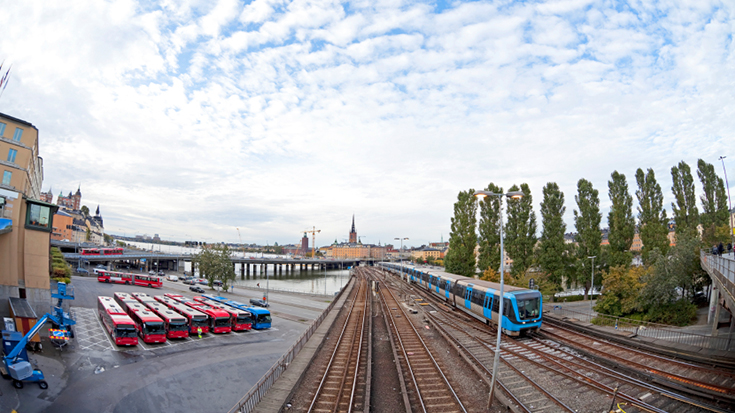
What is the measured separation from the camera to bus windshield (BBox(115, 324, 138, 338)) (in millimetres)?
24766

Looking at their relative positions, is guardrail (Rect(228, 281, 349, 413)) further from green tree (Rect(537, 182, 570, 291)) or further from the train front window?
green tree (Rect(537, 182, 570, 291))

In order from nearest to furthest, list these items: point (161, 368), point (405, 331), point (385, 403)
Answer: point (385, 403) < point (161, 368) < point (405, 331)

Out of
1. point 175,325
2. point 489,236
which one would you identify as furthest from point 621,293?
point 175,325

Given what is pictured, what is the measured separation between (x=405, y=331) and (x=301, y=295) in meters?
39.2

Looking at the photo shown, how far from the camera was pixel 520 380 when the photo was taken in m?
15.4

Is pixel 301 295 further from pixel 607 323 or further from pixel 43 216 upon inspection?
pixel 607 323

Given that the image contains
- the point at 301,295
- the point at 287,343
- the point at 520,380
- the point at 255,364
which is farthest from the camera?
the point at 301,295

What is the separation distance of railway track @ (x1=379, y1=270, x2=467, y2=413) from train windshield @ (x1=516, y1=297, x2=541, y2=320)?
6987mm

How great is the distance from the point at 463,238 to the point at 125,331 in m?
44.2

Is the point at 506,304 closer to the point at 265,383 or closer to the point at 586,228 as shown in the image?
the point at 265,383

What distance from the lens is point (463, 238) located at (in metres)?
53.1

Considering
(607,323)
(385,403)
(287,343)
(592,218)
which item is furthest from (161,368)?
(592,218)

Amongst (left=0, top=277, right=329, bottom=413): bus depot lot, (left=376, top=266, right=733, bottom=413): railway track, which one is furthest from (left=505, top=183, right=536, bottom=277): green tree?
(left=0, top=277, right=329, bottom=413): bus depot lot

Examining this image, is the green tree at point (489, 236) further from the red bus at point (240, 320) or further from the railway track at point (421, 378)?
the red bus at point (240, 320)
